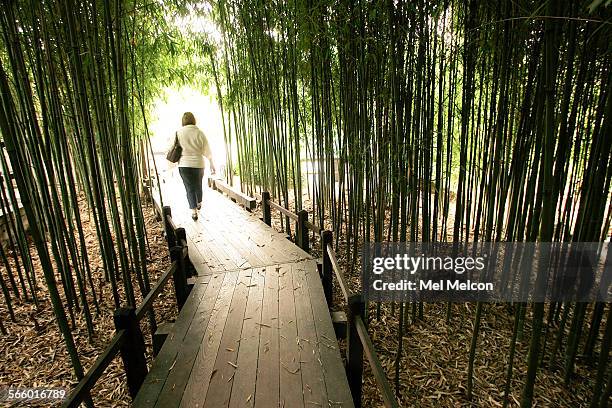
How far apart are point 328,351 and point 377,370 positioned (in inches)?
24.3

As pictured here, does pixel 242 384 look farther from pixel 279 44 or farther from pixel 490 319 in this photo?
pixel 279 44

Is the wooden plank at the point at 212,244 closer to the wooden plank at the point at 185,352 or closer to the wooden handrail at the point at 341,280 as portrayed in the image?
the wooden plank at the point at 185,352

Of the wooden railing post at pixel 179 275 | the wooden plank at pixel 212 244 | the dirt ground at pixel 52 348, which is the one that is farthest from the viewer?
the wooden plank at pixel 212 244

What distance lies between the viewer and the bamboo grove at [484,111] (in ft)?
4.73

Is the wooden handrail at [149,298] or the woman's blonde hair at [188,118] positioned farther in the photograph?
the woman's blonde hair at [188,118]

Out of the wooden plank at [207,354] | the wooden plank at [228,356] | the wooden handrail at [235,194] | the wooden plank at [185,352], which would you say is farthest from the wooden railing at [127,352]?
the wooden handrail at [235,194]

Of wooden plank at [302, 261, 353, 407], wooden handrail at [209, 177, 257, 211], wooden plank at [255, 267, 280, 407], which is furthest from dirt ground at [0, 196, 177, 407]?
wooden handrail at [209, 177, 257, 211]

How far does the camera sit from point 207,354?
6.06 ft

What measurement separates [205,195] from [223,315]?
4.19 meters

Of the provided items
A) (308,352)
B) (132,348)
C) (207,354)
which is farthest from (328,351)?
(132,348)

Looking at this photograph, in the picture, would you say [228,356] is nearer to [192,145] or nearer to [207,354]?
[207,354]

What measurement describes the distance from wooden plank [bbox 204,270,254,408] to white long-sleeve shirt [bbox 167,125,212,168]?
2015 millimetres

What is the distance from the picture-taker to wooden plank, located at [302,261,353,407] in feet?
5.09

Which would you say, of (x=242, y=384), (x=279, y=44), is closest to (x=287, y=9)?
(x=279, y=44)
